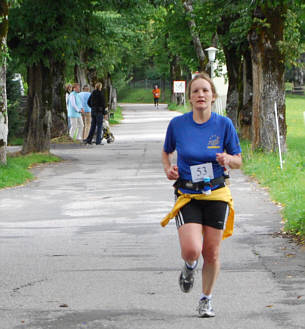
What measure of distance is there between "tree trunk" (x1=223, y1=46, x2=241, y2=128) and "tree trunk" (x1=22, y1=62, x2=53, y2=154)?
7230 millimetres

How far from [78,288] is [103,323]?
1420mm

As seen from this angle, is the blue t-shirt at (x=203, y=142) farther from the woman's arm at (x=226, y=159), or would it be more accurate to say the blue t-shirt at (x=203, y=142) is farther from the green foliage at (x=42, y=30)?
the green foliage at (x=42, y=30)

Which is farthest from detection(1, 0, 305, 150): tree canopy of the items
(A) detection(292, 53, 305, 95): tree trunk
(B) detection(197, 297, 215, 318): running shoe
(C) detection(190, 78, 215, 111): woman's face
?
(A) detection(292, 53, 305, 95): tree trunk

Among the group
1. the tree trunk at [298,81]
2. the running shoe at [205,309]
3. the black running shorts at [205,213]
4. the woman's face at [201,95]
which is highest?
the woman's face at [201,95]

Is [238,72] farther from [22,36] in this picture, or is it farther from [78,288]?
[78,288]

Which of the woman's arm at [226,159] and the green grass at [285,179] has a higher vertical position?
the woman's arm at [226,159]

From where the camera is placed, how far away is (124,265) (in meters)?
8.87

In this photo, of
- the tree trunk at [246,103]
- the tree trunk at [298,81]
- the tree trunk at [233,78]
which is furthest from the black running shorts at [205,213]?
the tree trunk at [298,81]

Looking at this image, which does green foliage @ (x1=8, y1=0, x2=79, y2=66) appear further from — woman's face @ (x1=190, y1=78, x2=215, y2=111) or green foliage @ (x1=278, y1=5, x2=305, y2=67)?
woman's face @ (x1=190, y1=78, x2=215, y2=111)

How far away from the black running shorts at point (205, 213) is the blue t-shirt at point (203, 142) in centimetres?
19

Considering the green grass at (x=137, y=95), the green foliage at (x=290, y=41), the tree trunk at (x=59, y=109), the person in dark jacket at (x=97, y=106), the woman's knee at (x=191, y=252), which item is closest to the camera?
the woman's knee at (x=191, y=252)

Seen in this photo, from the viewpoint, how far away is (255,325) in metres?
6.11

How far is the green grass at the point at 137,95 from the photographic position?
392 ft

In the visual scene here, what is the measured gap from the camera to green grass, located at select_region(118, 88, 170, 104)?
119375 mm
